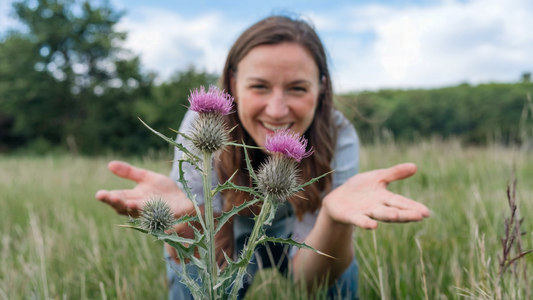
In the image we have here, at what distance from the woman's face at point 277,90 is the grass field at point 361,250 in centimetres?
90

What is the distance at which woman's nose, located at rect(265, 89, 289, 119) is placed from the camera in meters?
2.21

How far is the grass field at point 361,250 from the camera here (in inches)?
74.1

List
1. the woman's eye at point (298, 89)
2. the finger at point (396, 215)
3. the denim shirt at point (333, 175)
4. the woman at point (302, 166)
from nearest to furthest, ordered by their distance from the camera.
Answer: the finger at point (396, 215) < the woman at point (302, 166) < the woman's eye at point (298, 89) < the denim shirt at point (333, 175)

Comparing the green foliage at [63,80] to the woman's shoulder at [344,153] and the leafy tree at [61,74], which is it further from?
the woman's shoulder at [344,153]


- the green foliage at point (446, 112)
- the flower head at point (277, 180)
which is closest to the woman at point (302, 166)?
the flower head at point (277, 180)

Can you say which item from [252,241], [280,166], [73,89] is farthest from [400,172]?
[73,89]

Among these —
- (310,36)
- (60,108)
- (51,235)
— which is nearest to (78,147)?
(60,108)

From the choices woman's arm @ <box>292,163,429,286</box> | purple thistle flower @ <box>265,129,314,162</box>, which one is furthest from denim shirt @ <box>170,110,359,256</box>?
purple thistle flower @ <box>265,129,314,162</box>

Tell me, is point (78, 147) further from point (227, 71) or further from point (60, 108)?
point (227, 71)

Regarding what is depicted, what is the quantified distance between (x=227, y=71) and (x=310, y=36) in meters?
0.67

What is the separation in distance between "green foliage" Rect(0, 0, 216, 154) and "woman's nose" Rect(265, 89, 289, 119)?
2312 centimetres

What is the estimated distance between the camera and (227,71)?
2.79m

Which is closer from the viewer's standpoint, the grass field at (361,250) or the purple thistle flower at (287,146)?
the purple thistle flower at (287,146)

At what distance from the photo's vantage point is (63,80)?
27969mm
